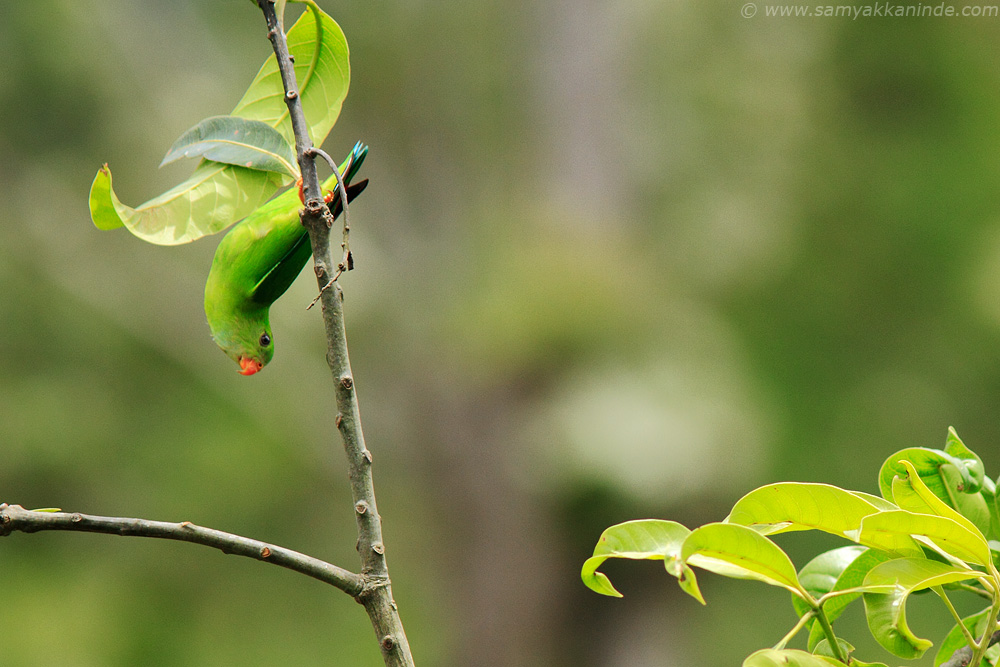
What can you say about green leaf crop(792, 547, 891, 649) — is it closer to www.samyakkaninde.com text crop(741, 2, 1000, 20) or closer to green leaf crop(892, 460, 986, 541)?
green leaf crop(892, 460, 986, 541)

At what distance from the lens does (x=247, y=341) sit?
0.92 meters

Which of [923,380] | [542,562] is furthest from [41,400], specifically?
[923,380]

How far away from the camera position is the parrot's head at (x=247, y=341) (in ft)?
2.94

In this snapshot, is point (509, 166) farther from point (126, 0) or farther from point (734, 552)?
point (734, 552)

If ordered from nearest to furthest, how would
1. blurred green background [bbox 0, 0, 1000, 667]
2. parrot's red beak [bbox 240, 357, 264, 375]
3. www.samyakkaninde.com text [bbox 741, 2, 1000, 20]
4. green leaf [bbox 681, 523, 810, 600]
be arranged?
green leaf [bbox 681, 523, 810, 600], parrot's red beak [bbox 240, 357, 264, 375], blurred green background [bbox 0, 0, 1000, 667], www.samyakkaninde.com text [bbox 741, 2, 1000, 20]

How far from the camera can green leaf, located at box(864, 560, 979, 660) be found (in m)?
0.58

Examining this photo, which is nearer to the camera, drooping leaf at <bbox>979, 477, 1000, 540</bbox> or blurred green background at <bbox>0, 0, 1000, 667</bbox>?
drooping leaf at <bbox>979, 477, 1000, 540</bbox>

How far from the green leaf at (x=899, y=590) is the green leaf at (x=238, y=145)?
59 cm

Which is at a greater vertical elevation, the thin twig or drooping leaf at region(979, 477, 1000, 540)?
the thin twig

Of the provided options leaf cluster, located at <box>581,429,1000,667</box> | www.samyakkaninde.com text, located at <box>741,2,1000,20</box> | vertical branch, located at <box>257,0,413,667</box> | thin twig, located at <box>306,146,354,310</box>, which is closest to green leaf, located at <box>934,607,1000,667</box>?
leaf cluster, located at <box>581,429,1000,667</box>

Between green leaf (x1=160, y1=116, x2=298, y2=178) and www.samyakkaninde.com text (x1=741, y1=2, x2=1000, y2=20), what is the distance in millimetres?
5632

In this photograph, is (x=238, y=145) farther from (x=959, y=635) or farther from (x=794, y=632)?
(x=959, y=635)

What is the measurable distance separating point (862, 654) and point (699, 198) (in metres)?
3.07

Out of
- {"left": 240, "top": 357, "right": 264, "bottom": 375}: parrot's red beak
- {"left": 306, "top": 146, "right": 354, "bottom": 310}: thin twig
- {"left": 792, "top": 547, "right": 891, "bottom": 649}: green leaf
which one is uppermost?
{"left": 240, "top": 357, "right": 264, "bottom": 375}: parrot's red beak
